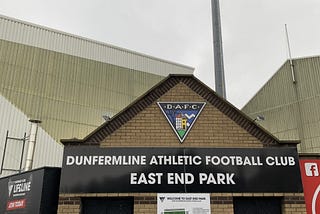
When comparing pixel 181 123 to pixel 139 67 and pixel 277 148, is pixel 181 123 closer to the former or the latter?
pixel 277 148

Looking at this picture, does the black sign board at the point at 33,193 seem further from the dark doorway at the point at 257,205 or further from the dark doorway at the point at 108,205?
the dark doorway at the point at 257,205

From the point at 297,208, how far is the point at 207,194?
2.28 meters

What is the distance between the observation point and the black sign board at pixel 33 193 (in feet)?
27.2

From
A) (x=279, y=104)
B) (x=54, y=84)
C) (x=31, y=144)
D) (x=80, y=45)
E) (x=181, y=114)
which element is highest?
(x=80, y=45)

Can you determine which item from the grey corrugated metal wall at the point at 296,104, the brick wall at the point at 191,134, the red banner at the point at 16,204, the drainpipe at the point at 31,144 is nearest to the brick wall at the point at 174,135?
the brick wall at the point at 191,134

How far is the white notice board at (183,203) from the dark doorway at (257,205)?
83cm

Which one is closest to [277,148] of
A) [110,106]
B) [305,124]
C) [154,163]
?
[154,163]

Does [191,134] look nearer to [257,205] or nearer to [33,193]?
[257,205]

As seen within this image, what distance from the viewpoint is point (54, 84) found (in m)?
22.0

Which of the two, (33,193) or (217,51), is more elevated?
(217,51)

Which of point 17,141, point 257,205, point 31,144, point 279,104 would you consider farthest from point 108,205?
point 279,104

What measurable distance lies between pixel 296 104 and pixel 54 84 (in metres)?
16.1

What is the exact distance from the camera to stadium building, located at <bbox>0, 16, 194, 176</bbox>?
19250 mm

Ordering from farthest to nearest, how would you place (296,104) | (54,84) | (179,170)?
(54,84), (296,104), (179,170)
